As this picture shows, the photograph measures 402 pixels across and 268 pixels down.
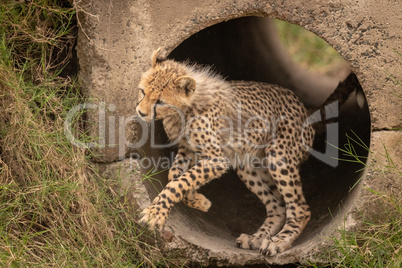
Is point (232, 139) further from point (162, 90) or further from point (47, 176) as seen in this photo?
point (47, 176)

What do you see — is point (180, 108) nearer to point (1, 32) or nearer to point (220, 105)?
point (220, 105)

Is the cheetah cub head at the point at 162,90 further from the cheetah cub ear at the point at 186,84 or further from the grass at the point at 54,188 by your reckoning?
the grass at the point at 54,188

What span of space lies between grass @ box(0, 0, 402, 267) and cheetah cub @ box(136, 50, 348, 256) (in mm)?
369

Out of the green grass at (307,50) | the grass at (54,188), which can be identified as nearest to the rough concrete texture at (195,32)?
the grass at (54,188)

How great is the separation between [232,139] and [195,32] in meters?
0.96

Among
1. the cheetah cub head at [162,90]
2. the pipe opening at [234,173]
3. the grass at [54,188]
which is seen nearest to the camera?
the grass at [54,188]

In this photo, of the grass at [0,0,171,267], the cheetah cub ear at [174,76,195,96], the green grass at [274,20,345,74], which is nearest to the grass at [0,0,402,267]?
the grass at [0,0,171,267]

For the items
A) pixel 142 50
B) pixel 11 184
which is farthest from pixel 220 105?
pixel 11 184

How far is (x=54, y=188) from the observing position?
4.28 m

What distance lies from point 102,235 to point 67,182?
1.53 ft

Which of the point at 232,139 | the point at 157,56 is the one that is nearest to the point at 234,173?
the point at 232,139

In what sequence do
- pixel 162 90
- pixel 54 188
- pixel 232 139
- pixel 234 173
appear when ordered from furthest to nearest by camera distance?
1. pixel 234 173
2. pixel 232 139
3. pixel 162 90
4. pixel 54 188

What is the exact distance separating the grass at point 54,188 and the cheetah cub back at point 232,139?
1.18 ft

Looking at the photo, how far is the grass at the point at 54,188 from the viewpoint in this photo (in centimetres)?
408
